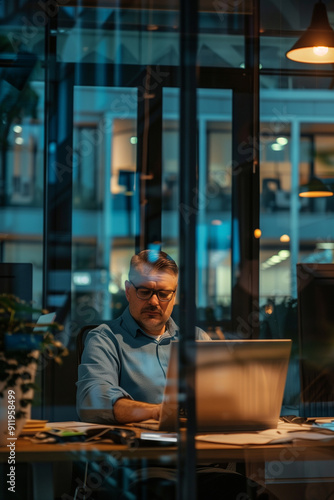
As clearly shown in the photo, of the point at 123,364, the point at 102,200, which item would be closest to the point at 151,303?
the point at 123,364

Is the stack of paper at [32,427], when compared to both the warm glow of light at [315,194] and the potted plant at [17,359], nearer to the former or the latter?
the potted plant at [17,359]

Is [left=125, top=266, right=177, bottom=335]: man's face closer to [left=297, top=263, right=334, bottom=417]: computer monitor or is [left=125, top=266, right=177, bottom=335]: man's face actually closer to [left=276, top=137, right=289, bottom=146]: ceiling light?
[left=297, top=263, right=334, bottom=417]: computer monitor

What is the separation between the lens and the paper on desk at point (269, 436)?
1979 mm

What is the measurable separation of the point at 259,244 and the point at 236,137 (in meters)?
0.62

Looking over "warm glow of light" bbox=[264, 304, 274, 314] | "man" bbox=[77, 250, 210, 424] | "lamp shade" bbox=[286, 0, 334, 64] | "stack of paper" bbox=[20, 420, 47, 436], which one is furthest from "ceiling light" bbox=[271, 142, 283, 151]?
"stack of paper" bbox=[20, 420, 47, 436]

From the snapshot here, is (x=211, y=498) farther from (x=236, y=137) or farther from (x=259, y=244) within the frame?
(x=236, y=137)

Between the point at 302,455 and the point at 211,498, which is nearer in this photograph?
the point at 302,455

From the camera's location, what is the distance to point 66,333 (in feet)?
13.4

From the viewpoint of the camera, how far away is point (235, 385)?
200 cm

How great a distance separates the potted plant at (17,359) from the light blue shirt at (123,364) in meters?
0.47

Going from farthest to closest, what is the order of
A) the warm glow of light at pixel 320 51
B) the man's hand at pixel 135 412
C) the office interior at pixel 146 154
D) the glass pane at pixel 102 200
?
the glass pane at pixel 102 200 < the office interior at pixel 146 154 < the warm glow of light at pixel 320 51 < the man's hand at pixel 135 412

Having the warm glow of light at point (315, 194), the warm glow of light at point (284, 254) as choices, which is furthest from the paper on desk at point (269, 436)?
the warm glow of light at point (315, 194)

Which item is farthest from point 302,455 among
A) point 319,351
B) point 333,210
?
point 333,210

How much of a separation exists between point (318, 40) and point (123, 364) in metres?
1.95
